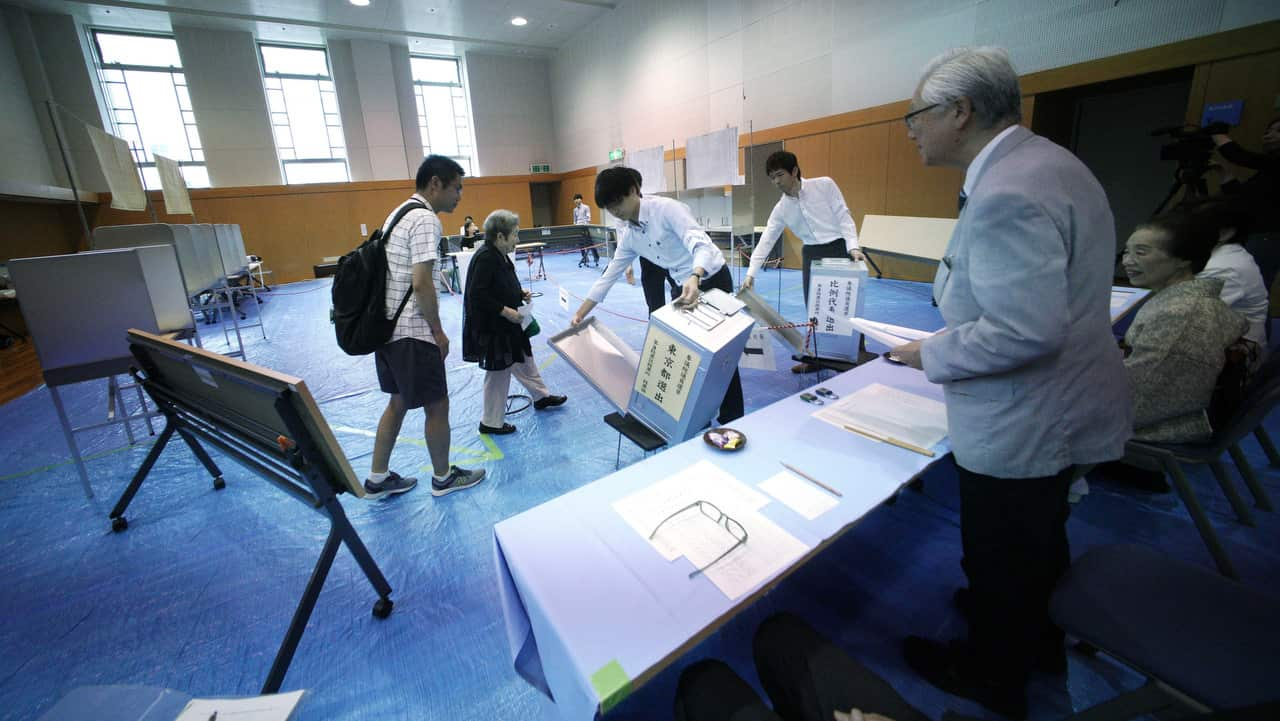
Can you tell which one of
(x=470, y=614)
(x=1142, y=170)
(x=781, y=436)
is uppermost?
(x=1142, y=170)

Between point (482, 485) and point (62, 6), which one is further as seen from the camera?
point (62, 6)

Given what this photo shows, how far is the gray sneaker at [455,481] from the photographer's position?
2.49 meters

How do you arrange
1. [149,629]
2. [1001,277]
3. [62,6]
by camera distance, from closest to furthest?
[1001,277] → [149,629] → [62,6]

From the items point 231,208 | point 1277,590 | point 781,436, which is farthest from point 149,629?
point 231,208

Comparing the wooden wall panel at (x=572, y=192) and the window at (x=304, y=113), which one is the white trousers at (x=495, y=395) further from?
the window at (x=304, y=113)

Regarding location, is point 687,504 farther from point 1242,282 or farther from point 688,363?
point 1242,282

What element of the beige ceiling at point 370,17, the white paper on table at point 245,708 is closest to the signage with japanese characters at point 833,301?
the white paper on table at point 245,708

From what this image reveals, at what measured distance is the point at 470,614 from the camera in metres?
1.75

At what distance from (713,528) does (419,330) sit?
1667 mm

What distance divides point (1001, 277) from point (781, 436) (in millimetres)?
743

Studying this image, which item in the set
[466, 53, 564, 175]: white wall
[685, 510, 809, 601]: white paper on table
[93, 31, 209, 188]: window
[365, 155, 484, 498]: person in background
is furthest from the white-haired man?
[466, 53, 564, 175]: white wall

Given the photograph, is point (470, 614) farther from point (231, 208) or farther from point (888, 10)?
point (231, 208)

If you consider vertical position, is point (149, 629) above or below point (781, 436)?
below

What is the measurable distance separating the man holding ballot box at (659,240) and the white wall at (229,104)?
41.9 feet
